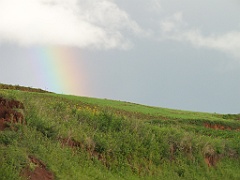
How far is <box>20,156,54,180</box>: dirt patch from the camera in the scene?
37.8 feet

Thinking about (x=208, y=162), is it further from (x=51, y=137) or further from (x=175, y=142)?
(x=51, y=137)

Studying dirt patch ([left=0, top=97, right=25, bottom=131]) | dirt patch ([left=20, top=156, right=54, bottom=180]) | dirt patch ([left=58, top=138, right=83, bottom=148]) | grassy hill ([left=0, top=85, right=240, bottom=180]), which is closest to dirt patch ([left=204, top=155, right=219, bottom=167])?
grassy hill ([left=0, top=85, right=240, bottom=180])

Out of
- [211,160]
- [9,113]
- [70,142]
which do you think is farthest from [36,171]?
[211,160]

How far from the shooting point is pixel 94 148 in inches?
621

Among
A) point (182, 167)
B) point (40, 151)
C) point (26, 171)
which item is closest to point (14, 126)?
point (40, 151)

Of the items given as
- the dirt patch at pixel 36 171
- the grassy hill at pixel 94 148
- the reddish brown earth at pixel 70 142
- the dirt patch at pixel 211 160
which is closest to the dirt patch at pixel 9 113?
the grassy hill at pixel 94 148

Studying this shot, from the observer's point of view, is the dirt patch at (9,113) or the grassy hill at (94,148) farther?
the dirt patch at (9,113)

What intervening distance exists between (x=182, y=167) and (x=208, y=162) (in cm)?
259

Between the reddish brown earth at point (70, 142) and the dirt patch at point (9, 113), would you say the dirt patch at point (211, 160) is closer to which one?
the reddish brown earth at point (70, 142)

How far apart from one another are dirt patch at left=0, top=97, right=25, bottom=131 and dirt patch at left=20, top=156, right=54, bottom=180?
6.13 feet

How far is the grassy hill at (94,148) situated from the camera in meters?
12.7

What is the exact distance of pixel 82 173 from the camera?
44.9 ft

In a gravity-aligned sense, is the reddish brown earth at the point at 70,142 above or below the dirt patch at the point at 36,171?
above

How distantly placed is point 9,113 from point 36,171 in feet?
10.3
